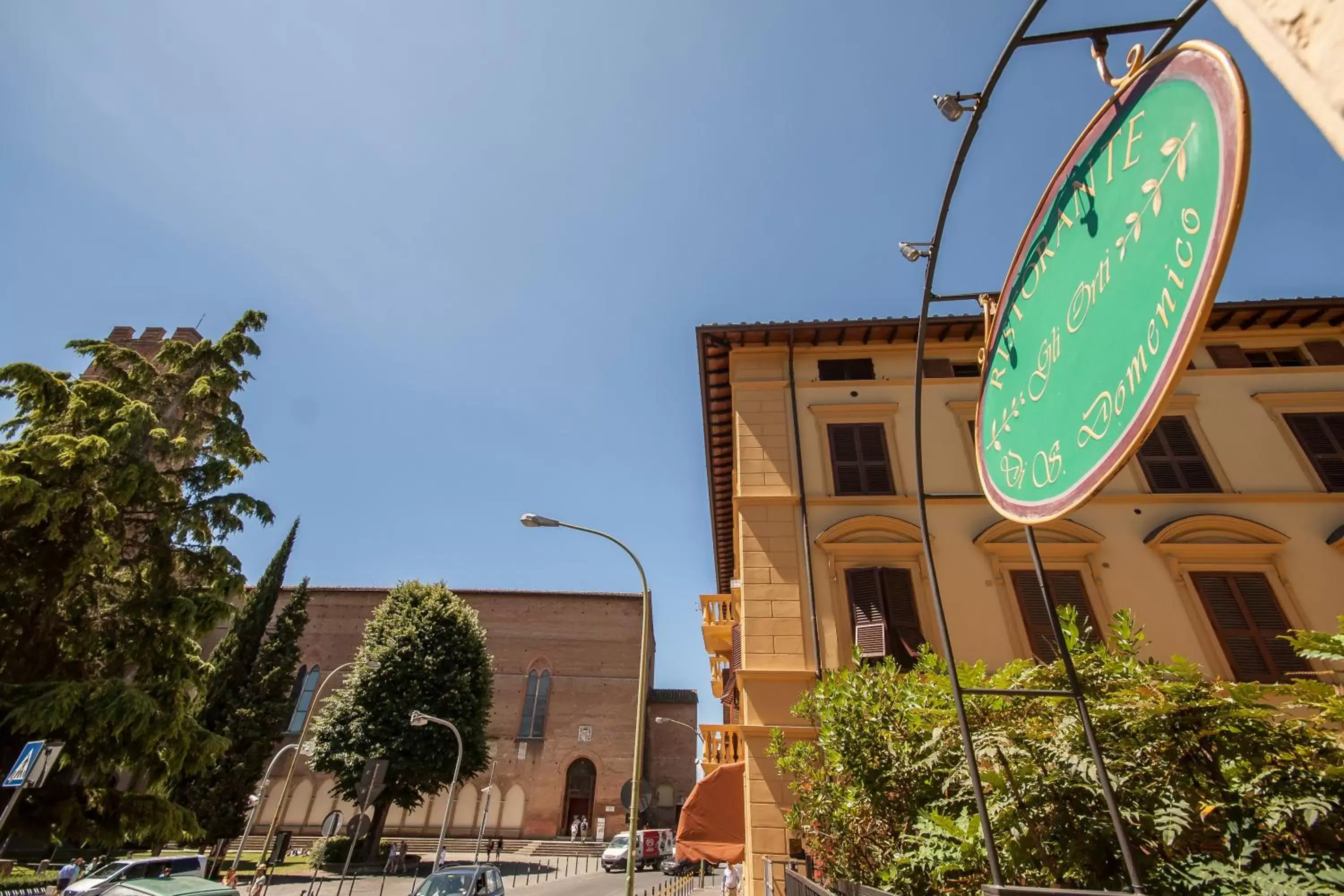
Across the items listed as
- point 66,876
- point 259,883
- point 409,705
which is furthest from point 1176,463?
point 66,876

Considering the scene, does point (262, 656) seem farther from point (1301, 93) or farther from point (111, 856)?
point (1301, 93)

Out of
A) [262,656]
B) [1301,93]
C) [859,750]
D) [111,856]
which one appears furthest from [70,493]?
[262,656]

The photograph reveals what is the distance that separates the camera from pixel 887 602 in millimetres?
11664

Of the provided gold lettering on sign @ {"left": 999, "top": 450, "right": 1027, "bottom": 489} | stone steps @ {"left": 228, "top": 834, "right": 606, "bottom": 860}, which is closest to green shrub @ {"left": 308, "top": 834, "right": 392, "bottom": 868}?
stone steps @ {"left": 228, "top": 834, "right": 606, "bottom": 860}

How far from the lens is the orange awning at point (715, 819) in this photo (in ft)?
34.0

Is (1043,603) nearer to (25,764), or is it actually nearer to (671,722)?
(25,764)

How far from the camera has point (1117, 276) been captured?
6.91 feet

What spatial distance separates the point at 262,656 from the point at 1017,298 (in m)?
39.1

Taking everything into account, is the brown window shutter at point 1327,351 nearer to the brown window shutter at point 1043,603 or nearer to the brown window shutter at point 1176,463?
the brown window shutter at point 1176,463

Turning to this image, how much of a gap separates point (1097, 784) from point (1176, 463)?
38.6 ft

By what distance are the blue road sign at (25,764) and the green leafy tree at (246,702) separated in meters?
20.8

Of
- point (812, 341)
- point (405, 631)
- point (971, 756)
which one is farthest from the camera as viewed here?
point (405, 631)

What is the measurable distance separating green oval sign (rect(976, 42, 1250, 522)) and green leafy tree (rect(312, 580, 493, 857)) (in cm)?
2824

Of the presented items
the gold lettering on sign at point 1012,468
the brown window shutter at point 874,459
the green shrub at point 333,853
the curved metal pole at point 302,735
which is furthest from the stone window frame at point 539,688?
the gold lettering on sign at point 1012,468
